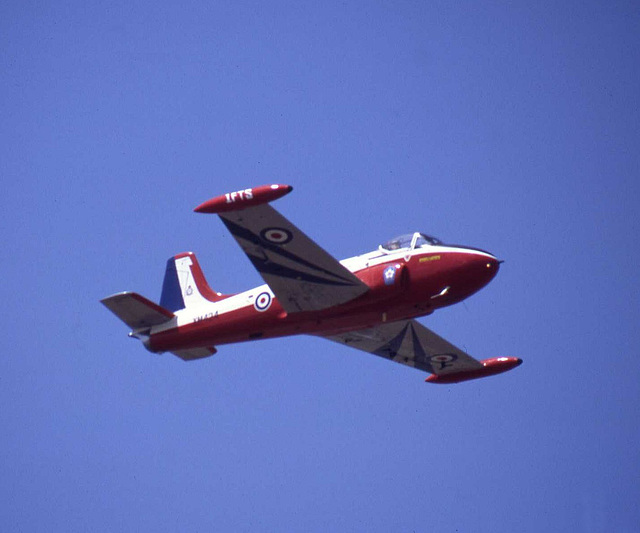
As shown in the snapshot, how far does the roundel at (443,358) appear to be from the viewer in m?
35.8

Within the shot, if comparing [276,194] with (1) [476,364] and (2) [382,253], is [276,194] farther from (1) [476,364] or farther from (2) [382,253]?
(1) [476,364]

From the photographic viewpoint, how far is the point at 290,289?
1184 inches

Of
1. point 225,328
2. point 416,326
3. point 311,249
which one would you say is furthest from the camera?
point 416,326

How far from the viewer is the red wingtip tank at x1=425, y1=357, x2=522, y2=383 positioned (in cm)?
3556

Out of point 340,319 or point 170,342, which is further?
point 170,342

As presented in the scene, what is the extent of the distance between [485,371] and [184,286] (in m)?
11.1

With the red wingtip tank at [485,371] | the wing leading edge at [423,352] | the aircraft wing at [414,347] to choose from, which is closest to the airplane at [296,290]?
the aircraft wing at [414,347]

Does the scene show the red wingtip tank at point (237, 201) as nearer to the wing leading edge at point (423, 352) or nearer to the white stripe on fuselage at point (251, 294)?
the white stripe on fuselage at point (251, 294)

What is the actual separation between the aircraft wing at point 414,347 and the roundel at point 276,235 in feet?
20.0

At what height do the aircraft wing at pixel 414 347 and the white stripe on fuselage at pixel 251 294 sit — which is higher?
the white stripe on fuselage at pixel 251 294

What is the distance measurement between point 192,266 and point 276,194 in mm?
9831

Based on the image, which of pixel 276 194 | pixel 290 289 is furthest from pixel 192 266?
pixel 276 194

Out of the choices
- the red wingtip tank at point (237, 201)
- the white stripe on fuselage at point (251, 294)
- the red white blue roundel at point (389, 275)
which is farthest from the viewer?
the white stripe on fuselage at point (251, 294)

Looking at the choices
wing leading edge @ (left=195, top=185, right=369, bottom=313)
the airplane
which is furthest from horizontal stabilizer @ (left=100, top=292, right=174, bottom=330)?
wing leading edge @ (left=195, top=185, right=369, bottom=313)
